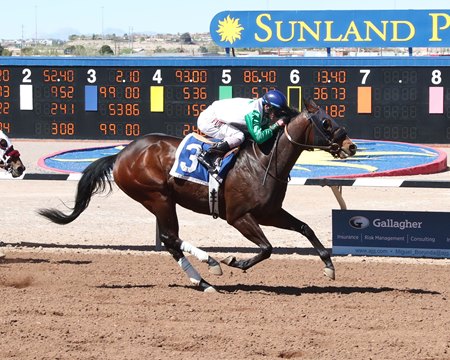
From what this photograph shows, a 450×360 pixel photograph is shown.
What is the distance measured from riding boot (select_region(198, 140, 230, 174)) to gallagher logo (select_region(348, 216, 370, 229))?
9.14 ft

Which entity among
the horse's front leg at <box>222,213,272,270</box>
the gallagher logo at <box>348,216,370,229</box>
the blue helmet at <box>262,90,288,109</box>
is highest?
the blue helmet at <box>262,90,288,109</box>

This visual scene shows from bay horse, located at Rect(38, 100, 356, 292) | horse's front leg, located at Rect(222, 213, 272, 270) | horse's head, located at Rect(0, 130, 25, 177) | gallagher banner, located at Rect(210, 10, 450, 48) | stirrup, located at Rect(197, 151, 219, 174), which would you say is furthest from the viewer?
gallagher banner, located at Rect(210, 10, 450, 48)

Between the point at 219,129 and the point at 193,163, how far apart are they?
464 mm

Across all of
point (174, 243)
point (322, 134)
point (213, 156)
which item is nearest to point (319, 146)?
point (322, 134)

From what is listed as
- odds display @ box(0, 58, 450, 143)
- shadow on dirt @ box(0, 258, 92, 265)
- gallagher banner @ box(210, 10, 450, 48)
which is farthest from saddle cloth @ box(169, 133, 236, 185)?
gallagher banner @ box(210, 10, 450, 48)

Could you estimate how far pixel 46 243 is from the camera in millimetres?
14211

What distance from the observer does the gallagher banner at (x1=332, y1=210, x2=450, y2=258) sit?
1290 cm

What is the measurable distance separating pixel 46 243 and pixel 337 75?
13.2 m

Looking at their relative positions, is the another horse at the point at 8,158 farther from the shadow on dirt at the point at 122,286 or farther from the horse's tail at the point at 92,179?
the shadow on dirt at the point at 122,286

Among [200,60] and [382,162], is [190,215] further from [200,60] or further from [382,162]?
[200,60]

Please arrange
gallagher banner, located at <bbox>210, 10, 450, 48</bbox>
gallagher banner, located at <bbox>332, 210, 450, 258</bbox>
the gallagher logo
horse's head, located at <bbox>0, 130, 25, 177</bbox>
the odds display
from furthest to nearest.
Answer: gallagher banner, located at <bbox>210, 10, 450, 48</bbox>
the odds display
the gallagher logo
gallagher banner, located at <bbox>332, 210, 450, 258</bbox>
horse's head, located at <bbox>0, 130, 25, 177</bbox>

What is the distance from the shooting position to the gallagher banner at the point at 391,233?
42.3 feet

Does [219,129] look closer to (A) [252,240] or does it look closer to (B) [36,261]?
(A) [252,240]

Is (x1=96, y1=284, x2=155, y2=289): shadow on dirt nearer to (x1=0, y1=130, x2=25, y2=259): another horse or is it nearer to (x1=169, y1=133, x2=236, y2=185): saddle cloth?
(x1=169, y1=133, x2=236, y2=185): saddle cloth
